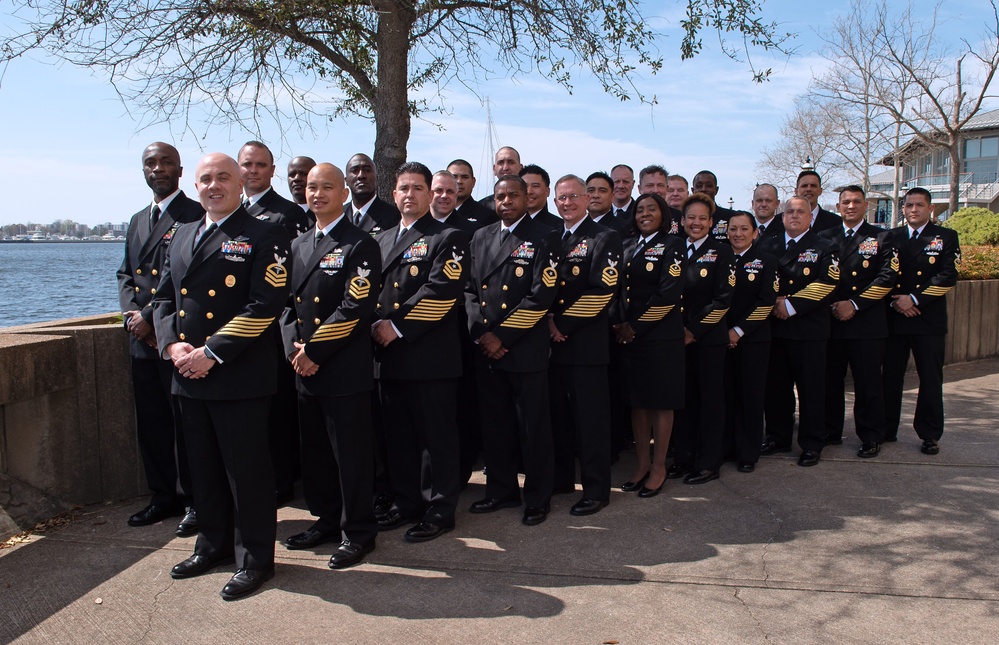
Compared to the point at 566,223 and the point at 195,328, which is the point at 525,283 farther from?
the point at 195,328

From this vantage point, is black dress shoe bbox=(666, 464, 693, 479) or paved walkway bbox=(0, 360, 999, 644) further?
black dress shoe bbox=(666, 464, 693, 479)

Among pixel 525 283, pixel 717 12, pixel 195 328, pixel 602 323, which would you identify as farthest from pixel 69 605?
pixel 717 12

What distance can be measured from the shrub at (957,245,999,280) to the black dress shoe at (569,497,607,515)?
25.9ft

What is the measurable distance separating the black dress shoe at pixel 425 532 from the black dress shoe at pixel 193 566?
1031 millimetres

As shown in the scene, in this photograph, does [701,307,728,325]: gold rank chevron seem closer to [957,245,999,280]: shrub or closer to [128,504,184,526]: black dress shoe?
[128,504,184,526]: black dress shoe

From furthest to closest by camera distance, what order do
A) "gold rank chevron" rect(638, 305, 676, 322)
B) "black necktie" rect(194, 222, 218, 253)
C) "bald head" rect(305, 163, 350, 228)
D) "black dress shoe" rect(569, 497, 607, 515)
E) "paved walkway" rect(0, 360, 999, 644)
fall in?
"gold rank chevron" rect(638, 305, 676, 322) < "black dress shoe" rect(569, 497, 607, 515) < "bald head" rect(305, 163, 350, 228) < "black necktie" rect(194, 222, 218, 253) < "paved walkway" rect(0, 360, 999, 644)

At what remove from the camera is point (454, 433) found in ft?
16.2

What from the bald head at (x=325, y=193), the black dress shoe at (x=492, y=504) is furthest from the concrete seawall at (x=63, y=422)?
the black dress shoe at (x=492, y=504)

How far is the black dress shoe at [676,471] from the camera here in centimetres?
594

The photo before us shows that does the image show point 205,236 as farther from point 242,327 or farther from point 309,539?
point 309,539

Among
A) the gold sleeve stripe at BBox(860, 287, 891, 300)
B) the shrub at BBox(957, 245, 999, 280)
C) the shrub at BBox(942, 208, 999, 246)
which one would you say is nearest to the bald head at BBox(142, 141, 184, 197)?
the gold sleeve stripe at BBox(860, 287, 891, 300)

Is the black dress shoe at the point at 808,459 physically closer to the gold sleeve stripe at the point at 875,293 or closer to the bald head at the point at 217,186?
the gold sleeve stripe at the point at 875,293

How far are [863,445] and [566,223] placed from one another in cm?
306

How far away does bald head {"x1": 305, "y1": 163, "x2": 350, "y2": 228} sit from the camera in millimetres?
4414
